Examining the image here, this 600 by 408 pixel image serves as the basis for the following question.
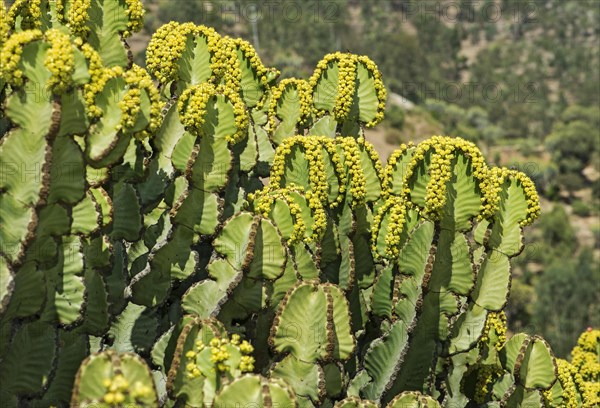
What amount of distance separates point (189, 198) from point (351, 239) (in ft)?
3.11

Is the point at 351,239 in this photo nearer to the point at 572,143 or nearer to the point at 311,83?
the point at 311,83

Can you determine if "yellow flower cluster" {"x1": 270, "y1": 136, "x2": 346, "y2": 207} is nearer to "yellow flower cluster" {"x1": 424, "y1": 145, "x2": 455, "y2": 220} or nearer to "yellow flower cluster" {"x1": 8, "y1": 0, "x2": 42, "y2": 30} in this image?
"yellow flower cluster" {"x1": 424, "y1": 145, "x2": 455, "y2": 220}

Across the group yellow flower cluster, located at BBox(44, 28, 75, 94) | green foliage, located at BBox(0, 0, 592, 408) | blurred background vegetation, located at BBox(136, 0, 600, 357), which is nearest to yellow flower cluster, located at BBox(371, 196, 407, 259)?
green foliage, located at BBox(0, 0, 592, 408)

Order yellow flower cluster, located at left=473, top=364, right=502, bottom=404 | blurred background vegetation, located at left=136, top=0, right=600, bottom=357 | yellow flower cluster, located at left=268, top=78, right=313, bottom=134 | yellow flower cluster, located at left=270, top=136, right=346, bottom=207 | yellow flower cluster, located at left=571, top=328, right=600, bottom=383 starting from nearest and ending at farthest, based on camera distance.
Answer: yellow flower cluster, located at left=270, top=136, right=346, bottom=207 → yellow flower cluster, located at left=473, top=364, right=502, bottom=404 → yellow flower cluster, located at left=268, top=78, right=313, bottom=134 → yellow flower cluster, located at left=571, top=328, right=600, bottom=383 → blurred background vegetation, located at left=136, top=0, right=600, bottom=357

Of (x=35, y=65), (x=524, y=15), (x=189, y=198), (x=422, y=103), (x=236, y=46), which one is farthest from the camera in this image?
(x=524, y=15)

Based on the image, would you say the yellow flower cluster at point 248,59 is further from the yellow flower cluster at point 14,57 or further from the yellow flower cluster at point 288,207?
the yellow flower cluster at point 14,57

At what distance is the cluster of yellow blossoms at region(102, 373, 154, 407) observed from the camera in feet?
7.20

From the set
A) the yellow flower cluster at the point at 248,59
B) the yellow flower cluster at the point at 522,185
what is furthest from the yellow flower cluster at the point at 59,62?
the yellow flower cluster at the point at 522,185

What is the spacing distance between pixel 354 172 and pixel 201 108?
A: 0.86m

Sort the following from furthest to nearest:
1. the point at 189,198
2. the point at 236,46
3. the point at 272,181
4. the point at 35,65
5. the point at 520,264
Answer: the point at 520,264 < the point at 236,46 < the point at 272,181 < the point at 189,198 < the point at 35,65

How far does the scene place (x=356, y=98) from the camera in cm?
450

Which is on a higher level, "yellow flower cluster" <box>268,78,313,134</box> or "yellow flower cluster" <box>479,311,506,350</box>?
"yellow flower cluster" <box>268,78,313,134</box>

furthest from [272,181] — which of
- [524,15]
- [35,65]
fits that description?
[524,15]

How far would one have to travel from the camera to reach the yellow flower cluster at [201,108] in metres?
3.50
